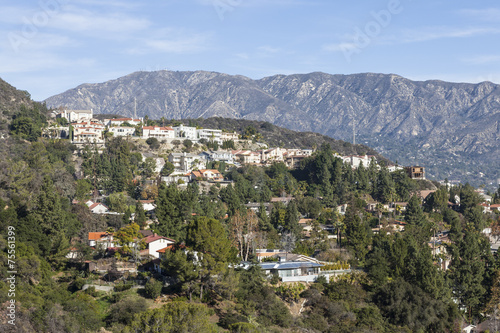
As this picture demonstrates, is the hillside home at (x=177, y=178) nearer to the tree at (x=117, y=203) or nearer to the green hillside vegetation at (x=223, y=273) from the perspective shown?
the green hillside vegetation at (x=223, y=273)

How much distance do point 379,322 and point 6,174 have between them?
44210 millimetres

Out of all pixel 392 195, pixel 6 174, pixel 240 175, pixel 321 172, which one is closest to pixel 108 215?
pixel 6 174

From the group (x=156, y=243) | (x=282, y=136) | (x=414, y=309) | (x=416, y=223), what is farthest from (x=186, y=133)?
(x=414, y=309)

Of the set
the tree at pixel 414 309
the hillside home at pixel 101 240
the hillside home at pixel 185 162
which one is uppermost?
the hillside home at pixel 185 162

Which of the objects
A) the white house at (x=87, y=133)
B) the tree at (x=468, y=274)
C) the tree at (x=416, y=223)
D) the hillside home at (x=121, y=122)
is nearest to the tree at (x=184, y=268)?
the tree at (x=468, y=274)

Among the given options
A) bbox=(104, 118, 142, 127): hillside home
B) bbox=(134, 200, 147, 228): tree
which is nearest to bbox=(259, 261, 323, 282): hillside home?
bbox=(134, 200, 147, 228): tree

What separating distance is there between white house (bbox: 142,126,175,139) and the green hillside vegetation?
37478 mm

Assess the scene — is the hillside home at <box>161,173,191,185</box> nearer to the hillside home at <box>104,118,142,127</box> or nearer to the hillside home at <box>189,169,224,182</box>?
the hillside home at <box>189,169,224,182</box>

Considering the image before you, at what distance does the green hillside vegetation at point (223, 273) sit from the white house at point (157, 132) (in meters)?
37.5

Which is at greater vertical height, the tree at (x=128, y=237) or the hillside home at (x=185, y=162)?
the hillside home at (x=185, y=162)

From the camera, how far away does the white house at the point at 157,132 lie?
11269 cm

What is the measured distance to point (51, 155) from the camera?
83.6 metres

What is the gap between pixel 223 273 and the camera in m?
44.3

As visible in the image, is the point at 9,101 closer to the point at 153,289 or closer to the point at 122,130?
the point at 122,130
